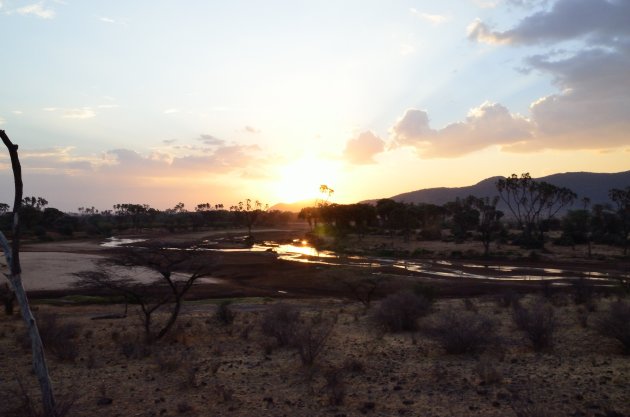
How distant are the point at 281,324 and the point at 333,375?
609 cm

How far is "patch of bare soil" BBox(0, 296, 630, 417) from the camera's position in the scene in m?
9.95

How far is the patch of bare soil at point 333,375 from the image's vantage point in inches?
392

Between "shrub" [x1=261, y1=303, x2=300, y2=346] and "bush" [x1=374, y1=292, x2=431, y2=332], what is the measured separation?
3.40 m

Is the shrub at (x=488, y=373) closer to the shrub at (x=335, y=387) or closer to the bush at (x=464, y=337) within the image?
the bush at (x=464, y=337)

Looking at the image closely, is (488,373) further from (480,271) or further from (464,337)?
(480,271)

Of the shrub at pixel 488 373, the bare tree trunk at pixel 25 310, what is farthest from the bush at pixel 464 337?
the bare tree trunk at pixel 25 310

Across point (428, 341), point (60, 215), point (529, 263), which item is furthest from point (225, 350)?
point (60, 215)

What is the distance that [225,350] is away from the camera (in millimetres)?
15789

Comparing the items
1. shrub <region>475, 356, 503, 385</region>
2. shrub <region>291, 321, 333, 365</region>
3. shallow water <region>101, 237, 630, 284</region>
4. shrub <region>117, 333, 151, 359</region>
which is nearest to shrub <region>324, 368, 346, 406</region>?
shrub <region>291, 321, 333, 365</region>

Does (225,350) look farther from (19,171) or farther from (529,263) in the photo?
(529,263)

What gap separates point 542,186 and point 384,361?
266ft

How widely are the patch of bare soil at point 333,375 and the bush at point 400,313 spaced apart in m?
0.46

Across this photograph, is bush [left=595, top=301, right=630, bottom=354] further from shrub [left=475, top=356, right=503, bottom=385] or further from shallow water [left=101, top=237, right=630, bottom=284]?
shallow water [left=101, top=237, right=630, bottom=284]

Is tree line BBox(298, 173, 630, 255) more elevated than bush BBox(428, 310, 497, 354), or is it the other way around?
tree line BBox(298, 173, 630, 255)
